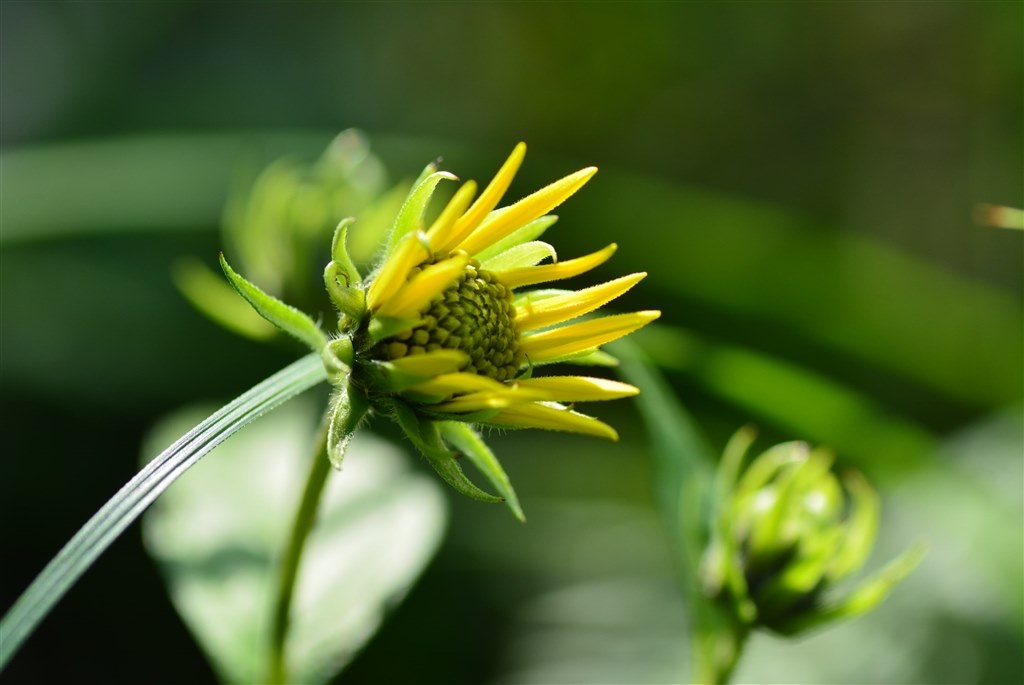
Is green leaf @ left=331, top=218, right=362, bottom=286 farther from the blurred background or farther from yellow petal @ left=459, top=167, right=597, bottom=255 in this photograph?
the blurred background

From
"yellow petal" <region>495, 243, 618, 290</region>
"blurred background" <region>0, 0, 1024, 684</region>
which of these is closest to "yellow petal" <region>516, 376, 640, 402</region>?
"yellow petal" <region>495, 243, 618, 290</region>

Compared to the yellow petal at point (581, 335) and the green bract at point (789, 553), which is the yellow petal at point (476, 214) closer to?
the yellow petal at point (581, 335)

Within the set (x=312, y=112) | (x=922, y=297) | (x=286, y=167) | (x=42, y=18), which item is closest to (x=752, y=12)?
(x=922, y=297)

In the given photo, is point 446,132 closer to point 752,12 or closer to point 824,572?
point 752,12

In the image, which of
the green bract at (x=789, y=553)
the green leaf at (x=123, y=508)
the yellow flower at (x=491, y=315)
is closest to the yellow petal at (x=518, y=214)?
the yellow flower at (x=491, y=315)

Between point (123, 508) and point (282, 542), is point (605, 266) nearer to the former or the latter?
point (282, 542)

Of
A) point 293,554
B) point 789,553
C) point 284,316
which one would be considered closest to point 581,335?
point 284,316
